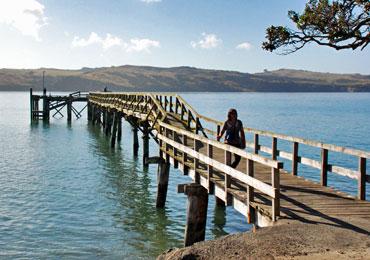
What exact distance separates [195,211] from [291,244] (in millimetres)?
5562

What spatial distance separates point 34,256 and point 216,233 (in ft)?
19.0

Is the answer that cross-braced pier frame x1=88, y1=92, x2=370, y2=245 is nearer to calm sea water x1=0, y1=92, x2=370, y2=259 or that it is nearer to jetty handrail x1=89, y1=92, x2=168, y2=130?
calm sea water x1=0, y1=92, x2=370, y2=259

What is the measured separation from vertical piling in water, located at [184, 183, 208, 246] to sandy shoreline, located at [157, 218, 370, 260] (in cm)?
450

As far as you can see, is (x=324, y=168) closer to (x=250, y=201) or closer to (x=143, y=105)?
(x=250, y=201)

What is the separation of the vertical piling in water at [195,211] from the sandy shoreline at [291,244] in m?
4.50

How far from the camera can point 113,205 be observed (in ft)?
59.9

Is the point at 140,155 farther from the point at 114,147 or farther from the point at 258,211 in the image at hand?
the point at 258,211

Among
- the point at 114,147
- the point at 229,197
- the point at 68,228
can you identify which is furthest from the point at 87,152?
the point at 229,197

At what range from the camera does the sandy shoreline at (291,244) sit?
6746 mm

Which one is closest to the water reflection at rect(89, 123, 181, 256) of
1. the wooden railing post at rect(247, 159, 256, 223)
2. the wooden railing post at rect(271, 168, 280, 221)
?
the wooden railing post at rect(247, 159, 256, 223)

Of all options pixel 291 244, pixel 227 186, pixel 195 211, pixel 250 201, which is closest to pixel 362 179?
pixel 250 201

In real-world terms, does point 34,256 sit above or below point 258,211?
below

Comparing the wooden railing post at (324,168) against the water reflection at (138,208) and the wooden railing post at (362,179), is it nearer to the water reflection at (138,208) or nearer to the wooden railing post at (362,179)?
the wooden railing post at (362,179)

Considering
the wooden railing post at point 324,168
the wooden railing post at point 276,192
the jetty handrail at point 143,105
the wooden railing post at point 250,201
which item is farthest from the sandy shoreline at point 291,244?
the jetty handrail at point 143,105
